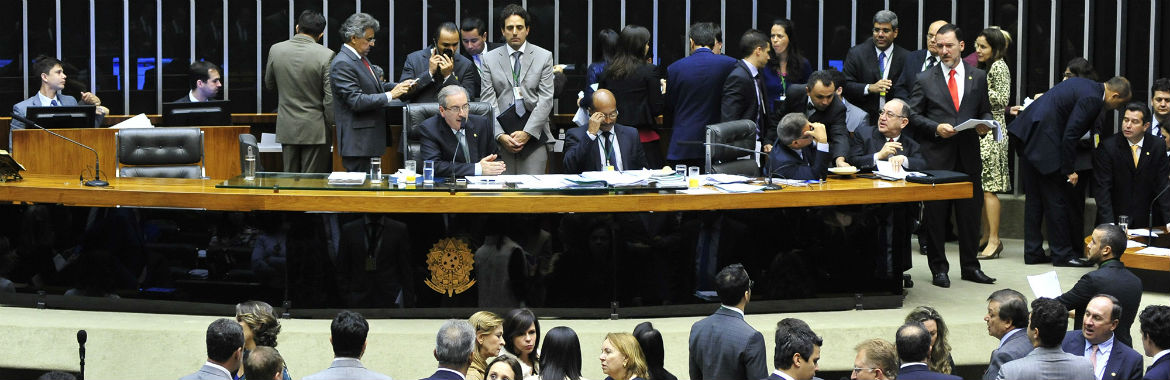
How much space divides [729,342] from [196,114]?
589 cm

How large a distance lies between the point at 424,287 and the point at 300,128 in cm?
259

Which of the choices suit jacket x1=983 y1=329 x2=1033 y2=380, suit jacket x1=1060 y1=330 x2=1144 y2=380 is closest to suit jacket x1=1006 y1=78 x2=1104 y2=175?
suit jacket x1=1060 y1=330 x2=1144 y2=380

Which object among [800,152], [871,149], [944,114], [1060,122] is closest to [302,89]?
[800,152]

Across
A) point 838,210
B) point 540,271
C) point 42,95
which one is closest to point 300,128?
point 42,95

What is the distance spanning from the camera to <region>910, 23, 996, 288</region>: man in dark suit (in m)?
9.19

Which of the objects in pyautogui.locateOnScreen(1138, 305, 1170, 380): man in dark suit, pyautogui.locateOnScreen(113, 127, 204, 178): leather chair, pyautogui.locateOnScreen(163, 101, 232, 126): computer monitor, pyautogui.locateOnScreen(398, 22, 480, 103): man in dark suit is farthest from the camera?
pyautogui.locateOnScreen(163, 101, 232, 126): computer monitor

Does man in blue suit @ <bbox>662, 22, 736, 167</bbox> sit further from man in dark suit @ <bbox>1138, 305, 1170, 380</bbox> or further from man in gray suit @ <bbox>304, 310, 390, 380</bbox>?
man in gray suit @ <bbox>304, 310, 390, 380</bbox>

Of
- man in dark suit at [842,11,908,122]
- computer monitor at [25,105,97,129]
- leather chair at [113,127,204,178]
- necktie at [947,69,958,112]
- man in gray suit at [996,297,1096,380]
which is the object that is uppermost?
man in dark suit at [842,11,908,122]

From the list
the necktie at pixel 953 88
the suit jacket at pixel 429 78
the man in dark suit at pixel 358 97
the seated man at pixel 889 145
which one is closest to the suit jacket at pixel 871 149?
the seated man at pixel 889 145

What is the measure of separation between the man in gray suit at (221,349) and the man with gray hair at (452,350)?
0.70m

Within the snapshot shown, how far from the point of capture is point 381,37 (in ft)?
39.6

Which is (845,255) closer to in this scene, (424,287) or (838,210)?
(838,210)

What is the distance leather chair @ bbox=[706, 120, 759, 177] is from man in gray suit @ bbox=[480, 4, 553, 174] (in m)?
1.18

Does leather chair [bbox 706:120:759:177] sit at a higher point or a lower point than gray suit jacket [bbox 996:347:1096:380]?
higher
